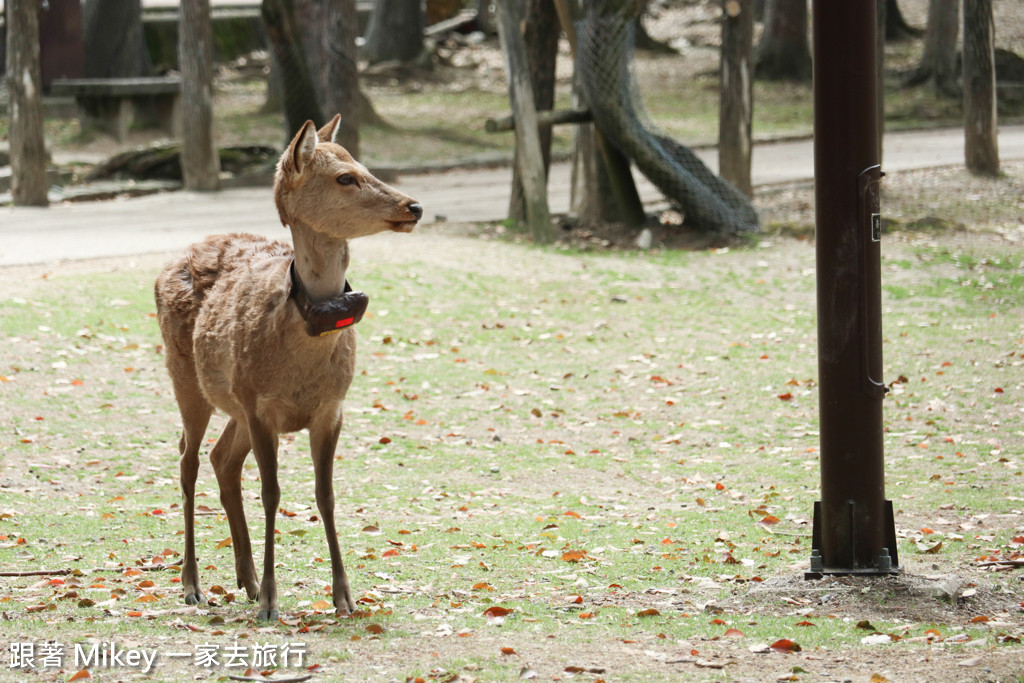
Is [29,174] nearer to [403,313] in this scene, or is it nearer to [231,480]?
[403,313]

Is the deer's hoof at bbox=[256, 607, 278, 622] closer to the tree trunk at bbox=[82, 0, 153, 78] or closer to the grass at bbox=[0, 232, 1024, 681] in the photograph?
the grass at bbox=[0, 232, 1024, 681]

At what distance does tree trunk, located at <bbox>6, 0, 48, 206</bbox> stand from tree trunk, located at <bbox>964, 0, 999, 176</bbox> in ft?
45.1

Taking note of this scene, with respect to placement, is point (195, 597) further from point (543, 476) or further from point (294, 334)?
point (543, 476)

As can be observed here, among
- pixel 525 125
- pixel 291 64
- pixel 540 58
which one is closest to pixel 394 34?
pixel 291 64

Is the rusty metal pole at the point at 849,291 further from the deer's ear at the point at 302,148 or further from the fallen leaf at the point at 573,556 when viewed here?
the deer's ear at the point at 302,148

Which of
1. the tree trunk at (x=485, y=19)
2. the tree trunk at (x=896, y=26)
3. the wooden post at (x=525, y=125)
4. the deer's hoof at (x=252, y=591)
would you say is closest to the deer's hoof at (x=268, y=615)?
the deer's hoof at (x=252, y=591)

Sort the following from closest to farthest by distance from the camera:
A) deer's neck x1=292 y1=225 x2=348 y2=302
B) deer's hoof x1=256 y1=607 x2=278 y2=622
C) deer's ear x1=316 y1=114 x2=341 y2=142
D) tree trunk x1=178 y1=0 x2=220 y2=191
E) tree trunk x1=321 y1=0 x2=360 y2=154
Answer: deer's neck x1=292 y1=225 x2=348 y2=302 → deer's hoof x1=256 y1=607 x2=278 y2=622 → deer's ear x1=316 y1=114 x2=341 y2=142 → tree trunk x1=178 y1=0 x2=220 y2=191 → tree trunk x1=321 y1=0 x2=360 y2=154

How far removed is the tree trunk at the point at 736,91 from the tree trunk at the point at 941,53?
14.8m

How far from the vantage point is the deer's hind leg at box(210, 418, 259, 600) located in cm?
575

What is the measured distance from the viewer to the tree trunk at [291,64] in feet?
64.5

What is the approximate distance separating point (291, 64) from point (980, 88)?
1099 cm

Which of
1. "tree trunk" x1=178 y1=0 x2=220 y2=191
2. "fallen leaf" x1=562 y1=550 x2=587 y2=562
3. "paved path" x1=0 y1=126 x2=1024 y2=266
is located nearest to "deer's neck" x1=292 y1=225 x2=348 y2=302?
"fallen leaf" x1=562 y1=550 x2=587 y2=562

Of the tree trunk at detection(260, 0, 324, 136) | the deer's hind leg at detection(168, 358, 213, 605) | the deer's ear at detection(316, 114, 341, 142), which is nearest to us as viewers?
the deer's ear at detection(316, 114, 341, 142)

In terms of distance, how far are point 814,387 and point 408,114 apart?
65.5 ft
